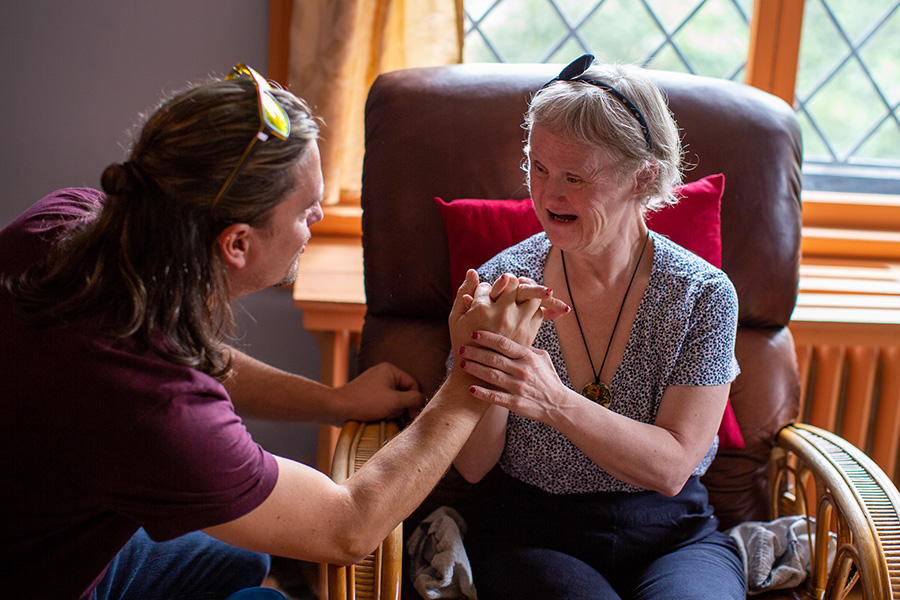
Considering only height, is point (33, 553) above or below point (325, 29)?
below

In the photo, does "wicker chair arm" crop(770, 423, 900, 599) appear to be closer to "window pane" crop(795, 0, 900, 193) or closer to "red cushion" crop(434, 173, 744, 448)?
"red cushion" crop(434, 173, 744, 448)

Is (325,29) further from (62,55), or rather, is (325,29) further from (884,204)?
(884,204)

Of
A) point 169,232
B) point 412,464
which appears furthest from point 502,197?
point 169,232

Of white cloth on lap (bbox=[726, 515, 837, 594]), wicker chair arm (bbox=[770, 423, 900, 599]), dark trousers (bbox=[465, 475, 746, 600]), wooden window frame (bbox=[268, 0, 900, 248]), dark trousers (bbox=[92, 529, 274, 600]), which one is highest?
wooden window frame (bbox=[268, 0, 900, 248])

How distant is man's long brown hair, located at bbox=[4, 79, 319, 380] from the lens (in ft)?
3.00

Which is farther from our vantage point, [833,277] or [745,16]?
[745,16]

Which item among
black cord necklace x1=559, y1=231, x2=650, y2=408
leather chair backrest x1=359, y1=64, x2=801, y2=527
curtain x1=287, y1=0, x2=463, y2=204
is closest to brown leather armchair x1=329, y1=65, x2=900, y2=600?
leather chair backrest x1=359, y1=64, x2=801, y2=527

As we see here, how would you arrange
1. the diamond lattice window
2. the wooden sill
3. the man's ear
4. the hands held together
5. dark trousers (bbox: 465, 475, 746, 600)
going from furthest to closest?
the diamond lattice window → the wooden sill → dark trousers (bbox: 465, 475, 746, 600) → the hands held together → the man's ear

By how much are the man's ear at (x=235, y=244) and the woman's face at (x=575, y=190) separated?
556 mm

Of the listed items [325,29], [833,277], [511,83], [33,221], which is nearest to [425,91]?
[511,83]

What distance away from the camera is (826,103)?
2504mm

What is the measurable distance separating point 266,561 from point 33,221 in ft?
2.53

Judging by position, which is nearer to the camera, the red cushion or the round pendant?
the round pendant

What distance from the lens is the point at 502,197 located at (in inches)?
65.6
